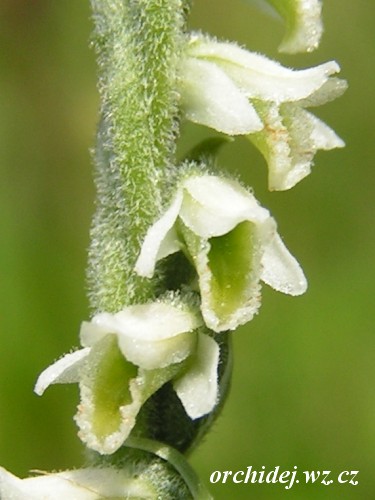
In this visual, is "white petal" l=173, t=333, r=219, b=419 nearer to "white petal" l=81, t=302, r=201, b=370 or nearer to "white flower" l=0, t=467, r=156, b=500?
"white petal" l=81, t=302, r=201, b=370

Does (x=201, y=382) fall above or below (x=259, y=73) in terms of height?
below

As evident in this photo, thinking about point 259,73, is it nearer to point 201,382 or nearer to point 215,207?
point 215,207

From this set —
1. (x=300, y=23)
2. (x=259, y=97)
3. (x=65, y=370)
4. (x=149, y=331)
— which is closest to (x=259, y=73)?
(x=259, y=97)

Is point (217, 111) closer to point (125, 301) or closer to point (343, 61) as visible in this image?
point (125, 301)

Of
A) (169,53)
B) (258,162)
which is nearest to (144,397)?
(169,53)

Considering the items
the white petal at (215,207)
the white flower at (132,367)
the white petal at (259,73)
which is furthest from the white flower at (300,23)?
the white flower at (132,367)

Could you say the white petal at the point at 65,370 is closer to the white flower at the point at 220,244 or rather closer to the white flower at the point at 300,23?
the white flower at the point at 220,244
